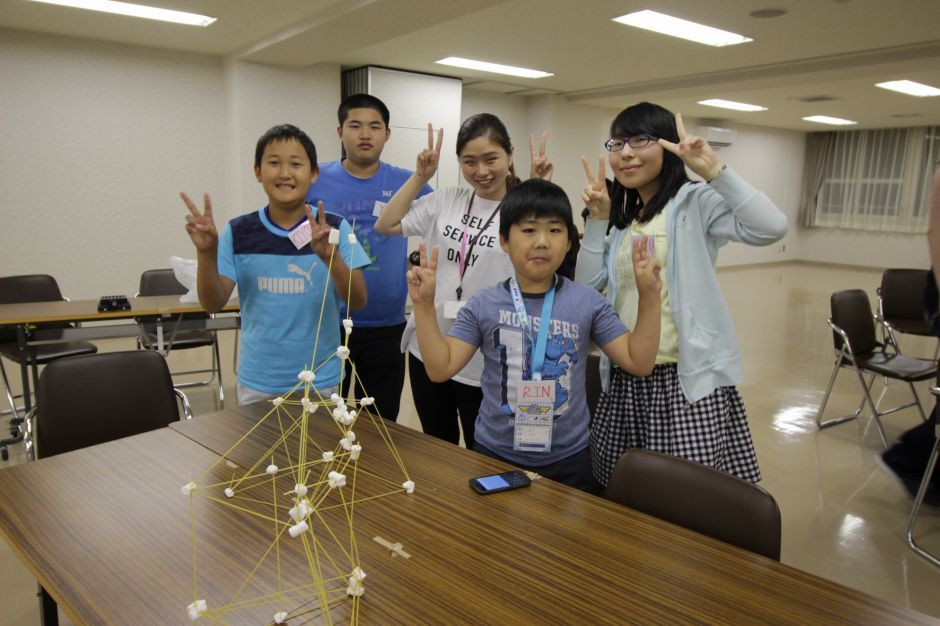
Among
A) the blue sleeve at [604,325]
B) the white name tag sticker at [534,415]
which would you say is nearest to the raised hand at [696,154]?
the blue sleeve at [604,325]

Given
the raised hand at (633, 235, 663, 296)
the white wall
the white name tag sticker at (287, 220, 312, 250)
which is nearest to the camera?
the raised hand at (633, 235, 663, 296)

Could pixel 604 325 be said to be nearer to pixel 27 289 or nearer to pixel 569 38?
pixel 27 289

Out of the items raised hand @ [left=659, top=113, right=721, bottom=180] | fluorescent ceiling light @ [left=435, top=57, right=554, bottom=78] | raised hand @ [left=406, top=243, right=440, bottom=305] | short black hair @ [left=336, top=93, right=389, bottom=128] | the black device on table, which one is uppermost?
fluorescent ceiling light @ [left=435, top=57, right=554, bottom=78]

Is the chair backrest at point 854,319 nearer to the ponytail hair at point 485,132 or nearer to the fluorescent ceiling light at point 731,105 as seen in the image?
the ponytail hair at point 485,132

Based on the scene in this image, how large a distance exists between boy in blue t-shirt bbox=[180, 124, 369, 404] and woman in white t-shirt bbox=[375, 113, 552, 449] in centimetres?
32

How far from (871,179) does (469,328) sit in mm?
14989

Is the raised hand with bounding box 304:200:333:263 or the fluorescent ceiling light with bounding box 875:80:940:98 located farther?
the fluorescent ceiling light with bounding box 875:80:940:98

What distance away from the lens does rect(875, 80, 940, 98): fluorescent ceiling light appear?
7.88 meters

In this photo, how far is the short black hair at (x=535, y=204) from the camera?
1701mm

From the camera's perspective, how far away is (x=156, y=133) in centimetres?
635

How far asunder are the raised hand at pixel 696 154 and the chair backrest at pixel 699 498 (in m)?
0.77

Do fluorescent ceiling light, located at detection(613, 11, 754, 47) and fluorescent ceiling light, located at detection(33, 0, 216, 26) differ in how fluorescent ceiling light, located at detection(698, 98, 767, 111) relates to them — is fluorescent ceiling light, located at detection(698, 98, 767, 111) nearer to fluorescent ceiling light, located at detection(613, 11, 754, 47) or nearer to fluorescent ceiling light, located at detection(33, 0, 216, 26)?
fluorescent ceiling light, located at detection(613, 11, 754, 47)

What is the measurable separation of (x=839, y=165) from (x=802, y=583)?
1556 cm

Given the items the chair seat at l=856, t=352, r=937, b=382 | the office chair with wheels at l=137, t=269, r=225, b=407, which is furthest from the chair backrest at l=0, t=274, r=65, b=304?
the chair seat at l=856, t=352, r=937, b=382
